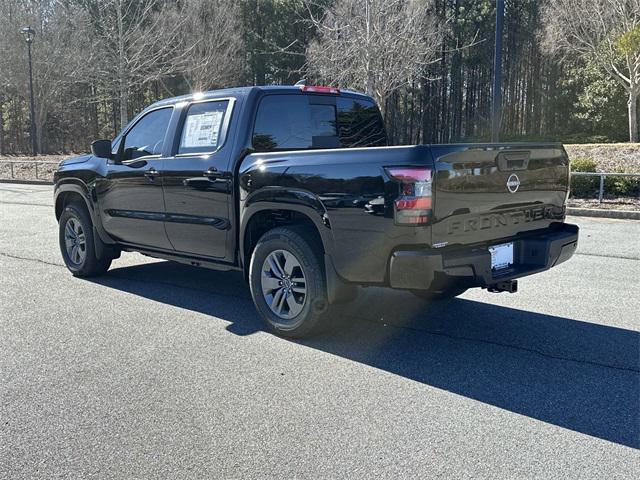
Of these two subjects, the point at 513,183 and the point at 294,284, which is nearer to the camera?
the point at 513,183

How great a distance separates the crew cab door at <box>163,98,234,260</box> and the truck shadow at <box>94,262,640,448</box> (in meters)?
0.69

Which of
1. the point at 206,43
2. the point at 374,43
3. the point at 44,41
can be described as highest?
the point at 44,41

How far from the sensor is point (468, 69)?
41.9 metres

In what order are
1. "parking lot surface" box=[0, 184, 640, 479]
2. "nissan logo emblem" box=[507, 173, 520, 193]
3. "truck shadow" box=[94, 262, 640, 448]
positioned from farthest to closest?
"nissan logo emblem" box=[507, 173, 520, 193], "truck shadow" box=[94, 262, 640, 448], "parking lot surface" box=[0, 184, 640, 479]

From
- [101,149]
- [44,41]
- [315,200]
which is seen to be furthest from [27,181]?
[315,200]

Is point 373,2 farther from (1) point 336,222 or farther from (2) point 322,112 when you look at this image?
(1) point 336,222

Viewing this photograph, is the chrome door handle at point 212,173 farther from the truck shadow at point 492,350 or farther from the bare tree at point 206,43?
the bare tree at point 206,43

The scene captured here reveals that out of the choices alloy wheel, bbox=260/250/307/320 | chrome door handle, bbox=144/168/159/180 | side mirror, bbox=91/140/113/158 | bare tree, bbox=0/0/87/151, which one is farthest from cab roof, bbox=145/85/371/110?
bare tree, bbox=0/0/87/151

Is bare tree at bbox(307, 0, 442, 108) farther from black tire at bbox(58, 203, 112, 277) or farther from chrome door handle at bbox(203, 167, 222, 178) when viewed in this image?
chrome door handle at bbox(203, 167, 222, 178)

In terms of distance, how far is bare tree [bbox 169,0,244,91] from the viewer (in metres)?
30.9

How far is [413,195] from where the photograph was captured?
3822mm

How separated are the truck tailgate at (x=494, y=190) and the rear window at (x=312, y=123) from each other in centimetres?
186

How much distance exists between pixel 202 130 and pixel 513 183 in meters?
2.79

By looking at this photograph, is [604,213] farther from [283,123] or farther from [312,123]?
[283,123]
